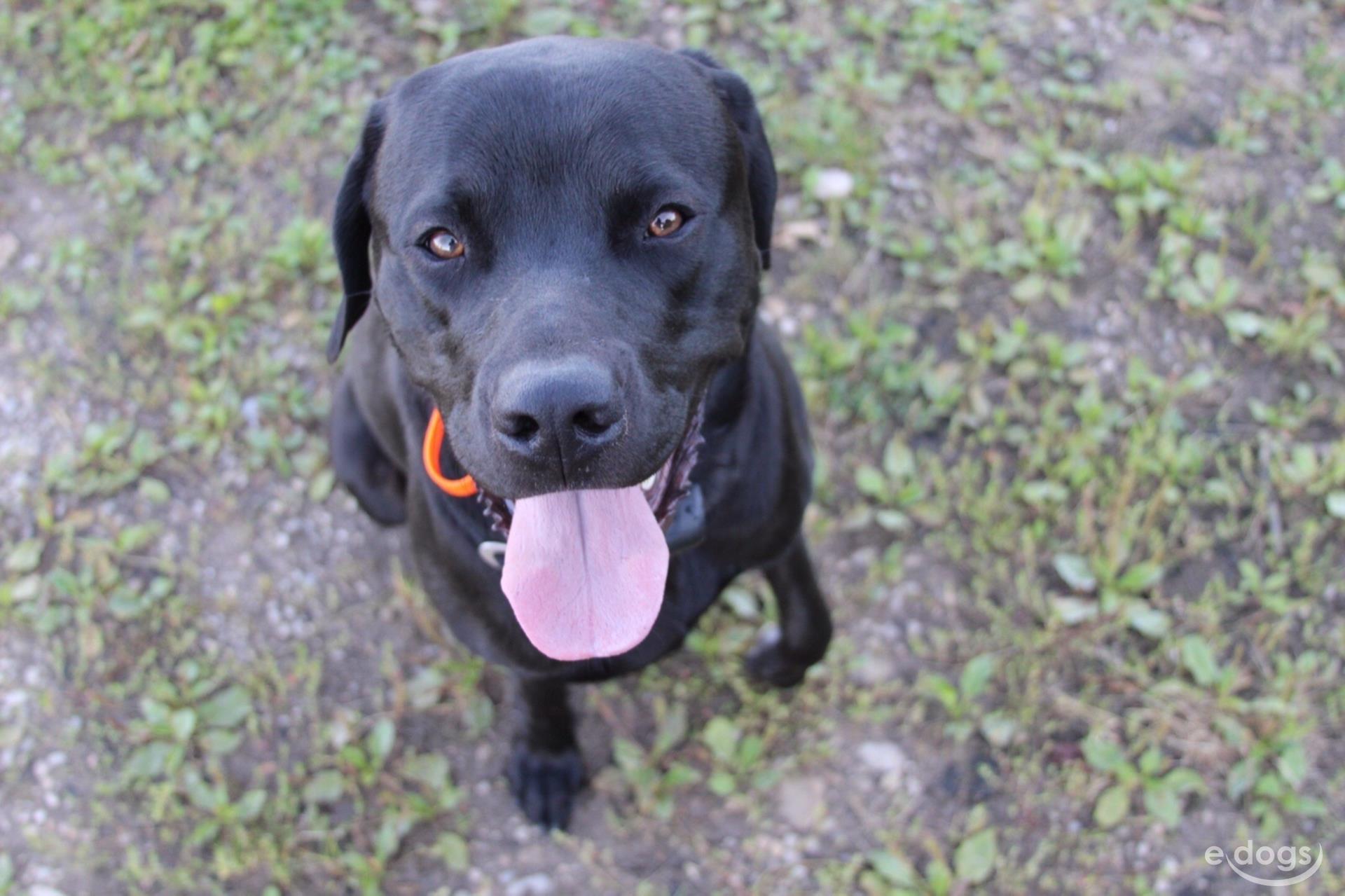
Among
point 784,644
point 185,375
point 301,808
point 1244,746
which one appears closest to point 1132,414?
point 1244,746

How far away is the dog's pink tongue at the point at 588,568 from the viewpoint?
87.9 inches

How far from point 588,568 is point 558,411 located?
0.49 m

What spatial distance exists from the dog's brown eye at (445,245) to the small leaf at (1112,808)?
2202 mm

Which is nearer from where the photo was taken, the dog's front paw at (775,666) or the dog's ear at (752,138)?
the dog's ear at (752,138)

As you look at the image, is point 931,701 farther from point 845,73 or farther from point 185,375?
point 185,375

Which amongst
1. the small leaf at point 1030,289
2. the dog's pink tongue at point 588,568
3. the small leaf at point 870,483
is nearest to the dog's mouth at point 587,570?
the dog's pink tongue at point 588,568

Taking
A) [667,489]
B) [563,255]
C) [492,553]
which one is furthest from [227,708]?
[563,255]

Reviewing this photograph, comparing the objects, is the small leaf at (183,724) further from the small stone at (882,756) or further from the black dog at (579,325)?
the small stone at (882,756)

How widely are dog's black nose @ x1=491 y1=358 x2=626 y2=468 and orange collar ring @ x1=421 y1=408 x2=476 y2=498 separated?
47 centimetres

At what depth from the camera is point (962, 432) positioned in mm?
3725

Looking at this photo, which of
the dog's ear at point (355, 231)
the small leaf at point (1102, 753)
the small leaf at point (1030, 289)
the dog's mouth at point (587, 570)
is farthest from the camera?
the small leaf at point (1030, 289)

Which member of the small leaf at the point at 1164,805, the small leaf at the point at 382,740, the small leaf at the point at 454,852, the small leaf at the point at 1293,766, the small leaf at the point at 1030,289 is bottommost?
the small leaf at the point at 454,852

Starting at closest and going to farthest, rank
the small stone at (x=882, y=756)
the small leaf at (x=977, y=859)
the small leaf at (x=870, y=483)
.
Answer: the small leaf at (x=977, y=859)
the small stone at (x=882, y=756)
the small leaf at (x=870, y=483)

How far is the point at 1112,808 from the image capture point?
10.0 ft
